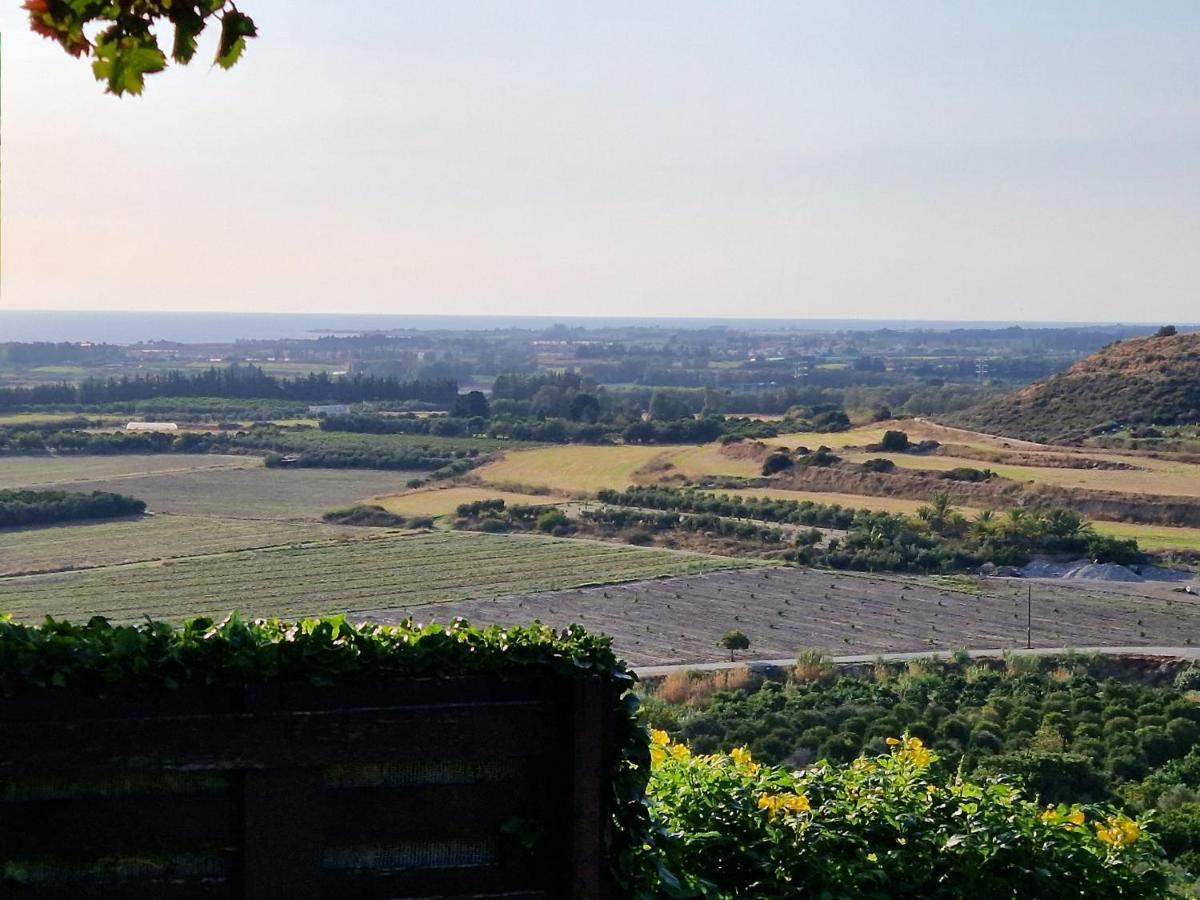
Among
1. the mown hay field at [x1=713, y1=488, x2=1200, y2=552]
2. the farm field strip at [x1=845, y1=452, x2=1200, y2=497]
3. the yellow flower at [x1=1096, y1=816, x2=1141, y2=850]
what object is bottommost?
the mown hay field at [x1=713, y1=488, x2=1200, y2=552]

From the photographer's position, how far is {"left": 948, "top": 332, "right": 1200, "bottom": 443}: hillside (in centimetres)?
6825

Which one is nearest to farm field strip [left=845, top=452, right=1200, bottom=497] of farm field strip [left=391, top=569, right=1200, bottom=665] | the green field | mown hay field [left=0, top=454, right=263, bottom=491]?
farm field strip [left=391, top=569, right=1200, bottom=665]

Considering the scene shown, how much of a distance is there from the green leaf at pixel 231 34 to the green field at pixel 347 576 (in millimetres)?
33347

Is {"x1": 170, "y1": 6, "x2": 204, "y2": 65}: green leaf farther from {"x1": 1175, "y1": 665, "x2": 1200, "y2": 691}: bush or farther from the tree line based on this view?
the tree line

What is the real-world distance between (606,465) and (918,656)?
38.2 metres

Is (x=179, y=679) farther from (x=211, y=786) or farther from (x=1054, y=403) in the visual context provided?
(x=1054, y=403)

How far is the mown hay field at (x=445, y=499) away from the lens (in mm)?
60281

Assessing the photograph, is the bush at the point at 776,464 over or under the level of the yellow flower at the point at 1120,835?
under

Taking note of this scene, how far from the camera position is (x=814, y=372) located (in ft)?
598

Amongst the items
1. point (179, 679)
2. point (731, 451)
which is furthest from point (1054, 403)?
point (179, 679)

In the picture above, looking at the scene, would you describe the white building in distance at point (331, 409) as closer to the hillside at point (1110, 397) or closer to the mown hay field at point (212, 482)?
the mown hay field at point (212, 482)

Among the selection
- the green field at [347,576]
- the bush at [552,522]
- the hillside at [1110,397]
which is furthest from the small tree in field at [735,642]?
the hillside at [1110,397]

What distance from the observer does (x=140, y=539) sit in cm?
5162

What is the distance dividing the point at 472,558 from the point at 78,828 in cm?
4527
